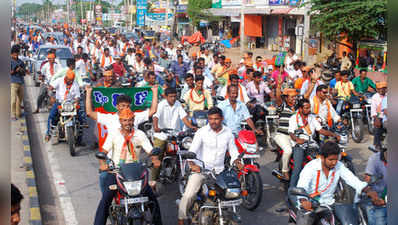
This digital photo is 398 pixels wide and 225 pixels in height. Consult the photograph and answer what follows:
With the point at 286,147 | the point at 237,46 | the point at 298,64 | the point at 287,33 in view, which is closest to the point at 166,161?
the point at 286,147

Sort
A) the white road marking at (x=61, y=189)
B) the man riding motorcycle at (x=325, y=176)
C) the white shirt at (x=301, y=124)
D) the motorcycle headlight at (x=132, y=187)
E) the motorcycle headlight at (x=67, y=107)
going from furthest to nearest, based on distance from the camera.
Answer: the motorcycle headlight at (x=67, y=107), the white shirt at (x=301, y=124), the white road marking at (x=61, y=189), the man riding motorcycle at (x=325, y=176), the motorcycle headlight at (x=132, y=187)

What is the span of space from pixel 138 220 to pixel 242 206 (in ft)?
8.54

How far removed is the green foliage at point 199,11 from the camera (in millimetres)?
49106

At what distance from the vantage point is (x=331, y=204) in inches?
194

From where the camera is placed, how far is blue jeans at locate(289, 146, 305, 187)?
22.0ft

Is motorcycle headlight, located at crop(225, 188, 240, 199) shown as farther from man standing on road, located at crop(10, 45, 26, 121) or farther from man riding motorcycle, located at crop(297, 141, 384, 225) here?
man standing on road, located at crop(10, 45, 26, 121)

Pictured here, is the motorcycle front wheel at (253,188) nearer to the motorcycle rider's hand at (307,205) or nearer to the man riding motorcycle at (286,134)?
the man riding motorcycle at (286,134)

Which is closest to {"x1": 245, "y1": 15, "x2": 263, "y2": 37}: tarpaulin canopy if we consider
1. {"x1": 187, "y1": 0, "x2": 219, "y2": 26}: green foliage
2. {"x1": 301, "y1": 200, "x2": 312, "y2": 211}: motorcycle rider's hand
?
{"x1": 187, "y1": 0, "x2": 219, "y2": 26}: green foliage

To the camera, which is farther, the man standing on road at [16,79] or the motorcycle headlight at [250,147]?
the man standing on road at [16,79]

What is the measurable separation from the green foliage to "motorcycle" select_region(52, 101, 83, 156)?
3978 cm

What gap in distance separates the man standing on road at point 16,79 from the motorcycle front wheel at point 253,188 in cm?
723

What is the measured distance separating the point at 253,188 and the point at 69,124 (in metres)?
4.48

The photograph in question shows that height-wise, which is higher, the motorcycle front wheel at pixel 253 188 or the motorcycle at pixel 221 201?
the motorcycle at pixel 221 201

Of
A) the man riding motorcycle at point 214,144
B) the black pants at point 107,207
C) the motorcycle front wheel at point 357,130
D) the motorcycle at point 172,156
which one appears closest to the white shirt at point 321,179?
the man riding motorcycle at point 214,144
